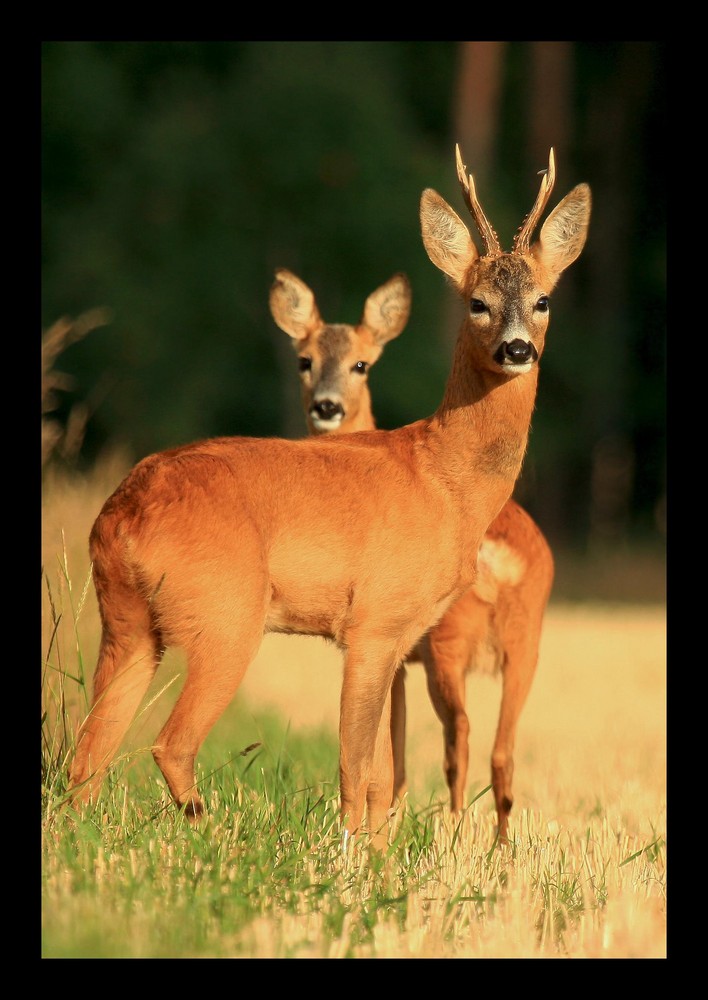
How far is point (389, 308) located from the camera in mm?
9734

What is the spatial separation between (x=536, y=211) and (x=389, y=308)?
3.33 m

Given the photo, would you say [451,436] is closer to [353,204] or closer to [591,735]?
[591,735]

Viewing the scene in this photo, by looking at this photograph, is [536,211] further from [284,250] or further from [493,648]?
[284,250]

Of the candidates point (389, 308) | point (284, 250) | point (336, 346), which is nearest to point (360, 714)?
point (336, 346)

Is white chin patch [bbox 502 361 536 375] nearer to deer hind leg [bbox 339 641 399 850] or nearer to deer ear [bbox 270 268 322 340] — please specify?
deer hind leg [bbox 339 641 399 850]

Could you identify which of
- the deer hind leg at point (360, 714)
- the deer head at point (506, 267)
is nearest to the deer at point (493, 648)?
the deer hind leg at point (360, 714)

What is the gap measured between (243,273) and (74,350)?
115 inches

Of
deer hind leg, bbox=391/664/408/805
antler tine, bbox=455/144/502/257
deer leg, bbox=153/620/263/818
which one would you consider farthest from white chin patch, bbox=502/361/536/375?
deer hind leg, bbox=391/664/408/805

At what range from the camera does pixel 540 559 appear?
7602mm

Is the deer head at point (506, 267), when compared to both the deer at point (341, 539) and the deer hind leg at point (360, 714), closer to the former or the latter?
the deer at point (341, 539)

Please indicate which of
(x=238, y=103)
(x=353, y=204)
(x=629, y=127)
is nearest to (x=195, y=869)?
(x=353, y=204)

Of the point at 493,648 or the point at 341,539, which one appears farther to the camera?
the point at 493,648

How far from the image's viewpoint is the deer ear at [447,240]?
6.77 meters

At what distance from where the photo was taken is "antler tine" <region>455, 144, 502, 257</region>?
628 cm
